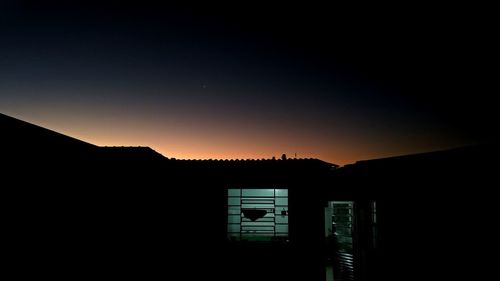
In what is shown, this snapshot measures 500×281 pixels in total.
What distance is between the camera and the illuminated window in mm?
8828

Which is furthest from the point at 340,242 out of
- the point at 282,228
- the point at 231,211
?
the point at 231,211

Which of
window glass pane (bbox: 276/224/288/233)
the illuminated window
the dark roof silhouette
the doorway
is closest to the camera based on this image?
the dark roof silhouette

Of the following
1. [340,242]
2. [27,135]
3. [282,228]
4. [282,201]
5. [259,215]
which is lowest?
[340,242]

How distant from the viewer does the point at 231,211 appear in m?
10.1

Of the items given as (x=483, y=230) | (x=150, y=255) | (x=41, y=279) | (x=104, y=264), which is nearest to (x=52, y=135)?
(x=41, y=279)

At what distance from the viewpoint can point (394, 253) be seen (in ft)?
21.2

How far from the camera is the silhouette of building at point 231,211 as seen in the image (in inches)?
173

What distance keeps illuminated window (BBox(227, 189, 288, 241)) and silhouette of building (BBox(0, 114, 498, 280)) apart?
50 millimetres

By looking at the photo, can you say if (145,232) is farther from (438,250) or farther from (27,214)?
(438,250)

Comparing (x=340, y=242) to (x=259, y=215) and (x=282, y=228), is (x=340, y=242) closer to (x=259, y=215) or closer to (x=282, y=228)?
(x=282, y=228)

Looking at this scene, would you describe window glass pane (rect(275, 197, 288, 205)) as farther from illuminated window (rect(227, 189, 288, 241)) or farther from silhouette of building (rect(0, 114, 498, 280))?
silhouette of building (rect(0, 114, 498, 280))

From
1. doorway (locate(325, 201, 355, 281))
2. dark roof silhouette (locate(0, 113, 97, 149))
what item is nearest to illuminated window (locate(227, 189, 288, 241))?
doorway (locate(325, 201, 355, 281))

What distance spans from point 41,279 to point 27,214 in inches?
41.9

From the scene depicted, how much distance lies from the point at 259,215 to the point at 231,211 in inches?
55.0
